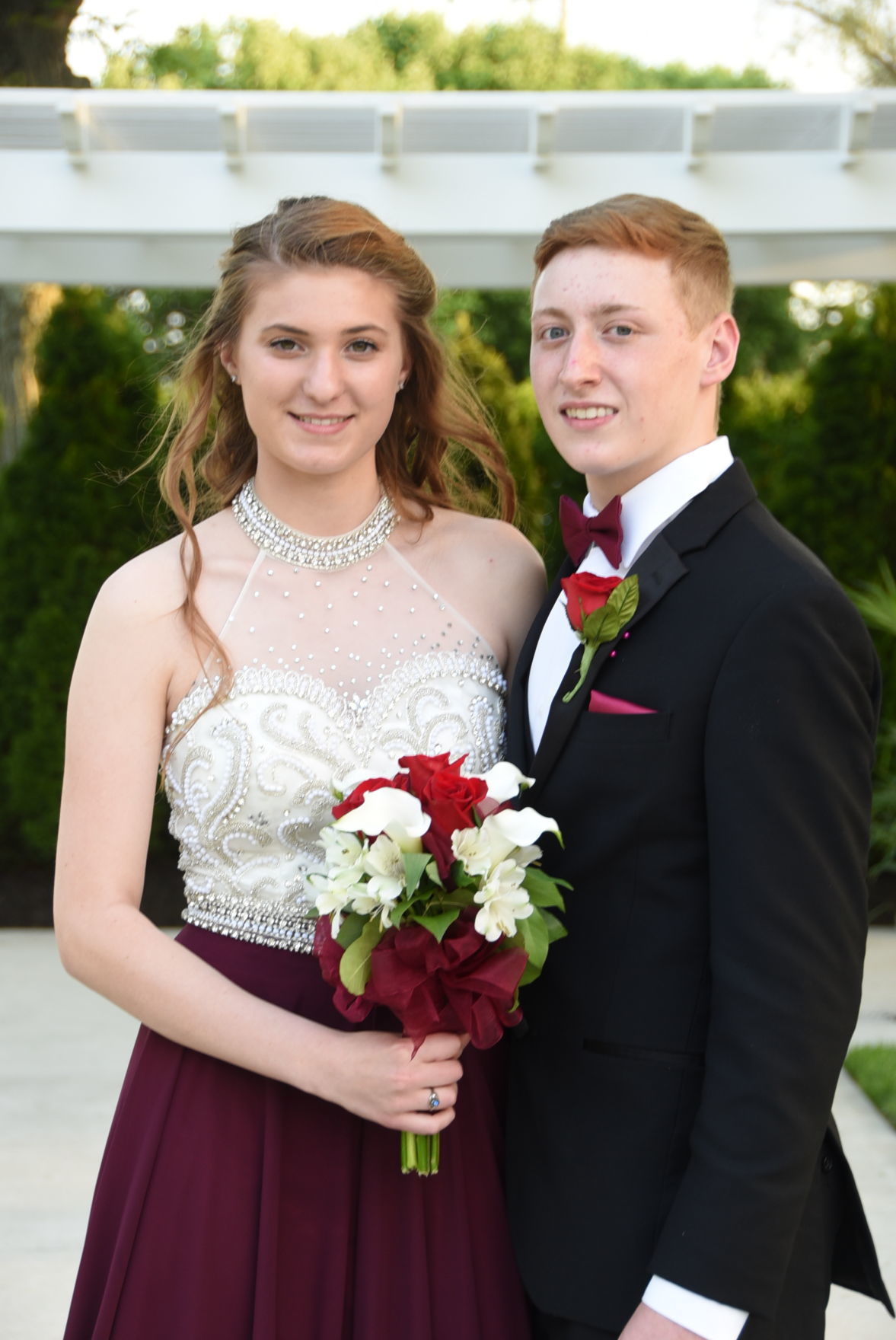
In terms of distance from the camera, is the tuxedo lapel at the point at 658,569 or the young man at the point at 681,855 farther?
the tuxedo lapel at the point at 658,569

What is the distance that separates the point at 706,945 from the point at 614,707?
346 mm

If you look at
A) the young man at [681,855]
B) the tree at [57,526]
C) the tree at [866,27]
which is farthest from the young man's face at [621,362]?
the tree at [866,27]

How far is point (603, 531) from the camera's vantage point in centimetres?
206

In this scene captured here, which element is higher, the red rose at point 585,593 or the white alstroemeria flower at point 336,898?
the red rose at point 585,593

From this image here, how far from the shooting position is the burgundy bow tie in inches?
80.7

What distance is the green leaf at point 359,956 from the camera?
1.83 meters

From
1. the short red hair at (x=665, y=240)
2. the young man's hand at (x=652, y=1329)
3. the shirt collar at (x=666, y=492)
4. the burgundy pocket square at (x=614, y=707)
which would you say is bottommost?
the young man's hand at (x=652, y=1329)

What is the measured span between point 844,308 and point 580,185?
2306 mm

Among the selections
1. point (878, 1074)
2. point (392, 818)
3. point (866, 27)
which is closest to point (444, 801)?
point (392, 818)

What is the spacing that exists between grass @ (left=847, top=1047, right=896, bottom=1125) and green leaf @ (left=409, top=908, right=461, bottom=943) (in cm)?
393

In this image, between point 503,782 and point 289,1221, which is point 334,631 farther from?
point 289,1221

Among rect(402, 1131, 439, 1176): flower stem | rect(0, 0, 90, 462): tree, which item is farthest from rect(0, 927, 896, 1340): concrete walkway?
rect(0, 0, 90, 462): tree

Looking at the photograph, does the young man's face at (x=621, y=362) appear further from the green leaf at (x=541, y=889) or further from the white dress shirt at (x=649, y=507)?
the green leaf at (x=541, y=889)

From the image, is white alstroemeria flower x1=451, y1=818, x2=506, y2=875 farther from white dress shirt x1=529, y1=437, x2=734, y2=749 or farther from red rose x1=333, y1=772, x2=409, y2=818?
white dress shirt x1=529, y1=437, x2=734, y2=749
